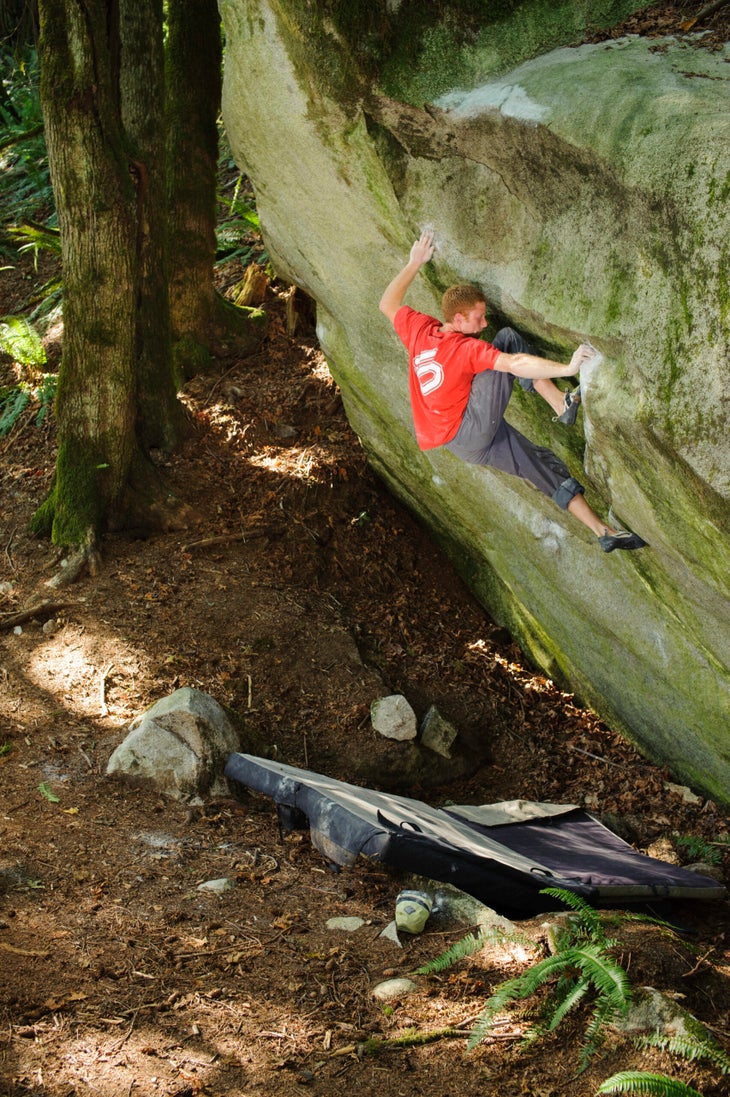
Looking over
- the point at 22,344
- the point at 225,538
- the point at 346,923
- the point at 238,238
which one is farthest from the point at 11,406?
the point at 346,923

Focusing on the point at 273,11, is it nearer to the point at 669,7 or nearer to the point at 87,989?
the point at 669,7

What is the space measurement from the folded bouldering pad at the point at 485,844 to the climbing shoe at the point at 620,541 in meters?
2.01

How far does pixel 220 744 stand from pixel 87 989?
2488mm

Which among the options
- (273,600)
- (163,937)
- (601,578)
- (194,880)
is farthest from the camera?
(273,600)

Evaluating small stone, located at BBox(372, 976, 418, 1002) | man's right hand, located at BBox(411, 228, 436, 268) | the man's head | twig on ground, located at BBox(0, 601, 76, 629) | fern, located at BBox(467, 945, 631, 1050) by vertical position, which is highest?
man's right hand, located at BBox(411, 228, 436, 268)

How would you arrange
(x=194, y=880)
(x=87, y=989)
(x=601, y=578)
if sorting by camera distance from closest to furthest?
1. (x=87, y=989)
2. (x=194, y=880)
3. (x=601, y=578)

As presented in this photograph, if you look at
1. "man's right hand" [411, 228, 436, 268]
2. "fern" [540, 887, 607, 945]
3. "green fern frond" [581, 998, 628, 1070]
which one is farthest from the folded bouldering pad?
"man's right hand" [411, 228, 436, 268]

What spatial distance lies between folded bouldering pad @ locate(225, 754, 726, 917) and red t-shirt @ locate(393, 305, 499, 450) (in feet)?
7.98

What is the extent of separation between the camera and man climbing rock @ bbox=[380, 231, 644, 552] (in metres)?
5.68

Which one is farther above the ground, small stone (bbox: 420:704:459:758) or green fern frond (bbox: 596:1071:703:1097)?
green fern frond (bbox: 596:1071:703:1097)

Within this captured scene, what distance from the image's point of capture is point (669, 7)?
5922mm

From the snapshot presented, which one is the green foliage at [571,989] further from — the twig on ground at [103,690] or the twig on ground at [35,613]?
the twig on ground at [35,613]

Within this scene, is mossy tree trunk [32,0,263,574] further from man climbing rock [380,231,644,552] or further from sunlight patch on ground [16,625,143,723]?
man climbing rock [380,231,644,552]

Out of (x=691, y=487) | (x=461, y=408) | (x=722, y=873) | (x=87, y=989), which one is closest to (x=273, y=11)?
(x=461, y=408)
